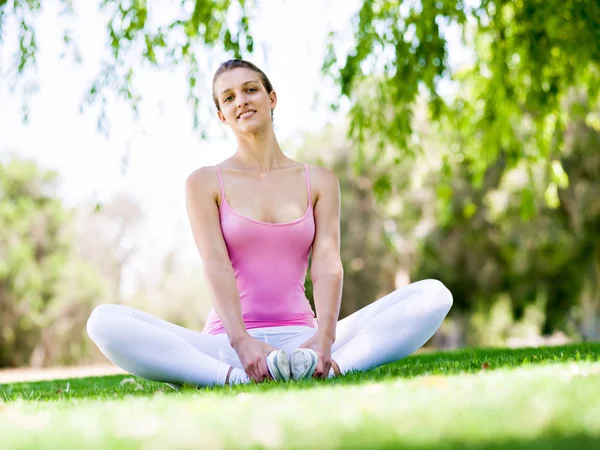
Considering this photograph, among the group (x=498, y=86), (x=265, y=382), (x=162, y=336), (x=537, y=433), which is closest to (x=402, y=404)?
(x=537, y=433)

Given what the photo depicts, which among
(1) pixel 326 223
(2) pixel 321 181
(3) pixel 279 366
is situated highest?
(2) pixel 321 181

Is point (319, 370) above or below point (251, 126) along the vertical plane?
below

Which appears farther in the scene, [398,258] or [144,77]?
[398,258]

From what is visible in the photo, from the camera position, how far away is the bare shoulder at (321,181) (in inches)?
165

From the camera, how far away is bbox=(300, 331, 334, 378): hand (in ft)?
11.7

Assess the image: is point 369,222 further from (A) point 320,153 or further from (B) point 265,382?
(B) point 265,382

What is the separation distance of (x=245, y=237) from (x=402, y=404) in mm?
1839

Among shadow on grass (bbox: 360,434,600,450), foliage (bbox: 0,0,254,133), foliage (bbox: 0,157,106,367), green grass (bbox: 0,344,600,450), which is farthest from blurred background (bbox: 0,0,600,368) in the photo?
Result: foliage (bbox: 0,157,106,367)

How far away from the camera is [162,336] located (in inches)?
142

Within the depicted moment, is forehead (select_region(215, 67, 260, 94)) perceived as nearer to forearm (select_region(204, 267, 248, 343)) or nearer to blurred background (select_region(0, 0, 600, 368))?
blurred background (select_region(0, 0, 600, 368))

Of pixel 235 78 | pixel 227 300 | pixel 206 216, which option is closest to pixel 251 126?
pixel 235 78

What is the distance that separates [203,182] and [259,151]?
0.36 m

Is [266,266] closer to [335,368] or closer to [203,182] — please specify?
[203,182]

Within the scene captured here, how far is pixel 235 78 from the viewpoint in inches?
164
